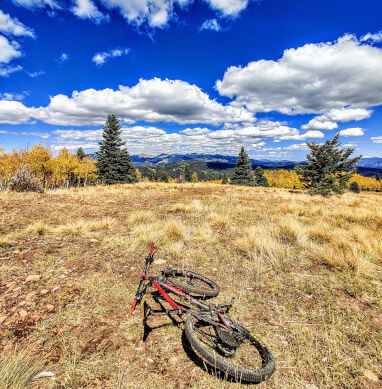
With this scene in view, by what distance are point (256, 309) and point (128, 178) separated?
3488 centimetres

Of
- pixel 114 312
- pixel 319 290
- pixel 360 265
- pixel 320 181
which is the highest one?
pixel 320 181

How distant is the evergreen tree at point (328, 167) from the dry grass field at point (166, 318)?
1804 cm

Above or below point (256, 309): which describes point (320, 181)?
above

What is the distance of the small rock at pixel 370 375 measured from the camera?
231 cm

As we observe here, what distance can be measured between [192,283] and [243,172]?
40611 millimetres

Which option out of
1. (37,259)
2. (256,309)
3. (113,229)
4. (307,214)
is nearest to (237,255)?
(256,309)

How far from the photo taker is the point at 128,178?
116 ft

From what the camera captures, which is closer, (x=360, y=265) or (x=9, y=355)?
(x=9, y=355)

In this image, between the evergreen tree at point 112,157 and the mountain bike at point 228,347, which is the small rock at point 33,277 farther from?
the evergreen tree at point 112,157

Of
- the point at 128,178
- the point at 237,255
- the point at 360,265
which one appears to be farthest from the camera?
the point at 128,178

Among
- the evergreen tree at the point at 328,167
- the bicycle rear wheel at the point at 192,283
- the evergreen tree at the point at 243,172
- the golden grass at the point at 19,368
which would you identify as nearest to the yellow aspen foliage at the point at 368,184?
the evergreen tree at the point at 243,172

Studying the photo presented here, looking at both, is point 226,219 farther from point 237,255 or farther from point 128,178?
point 128,178

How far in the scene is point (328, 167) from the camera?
21.6 metres

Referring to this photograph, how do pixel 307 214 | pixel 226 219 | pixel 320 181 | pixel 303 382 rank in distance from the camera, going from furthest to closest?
pixel 320 181
pixel 307 214
pixel 226 219
pixel 303 382
